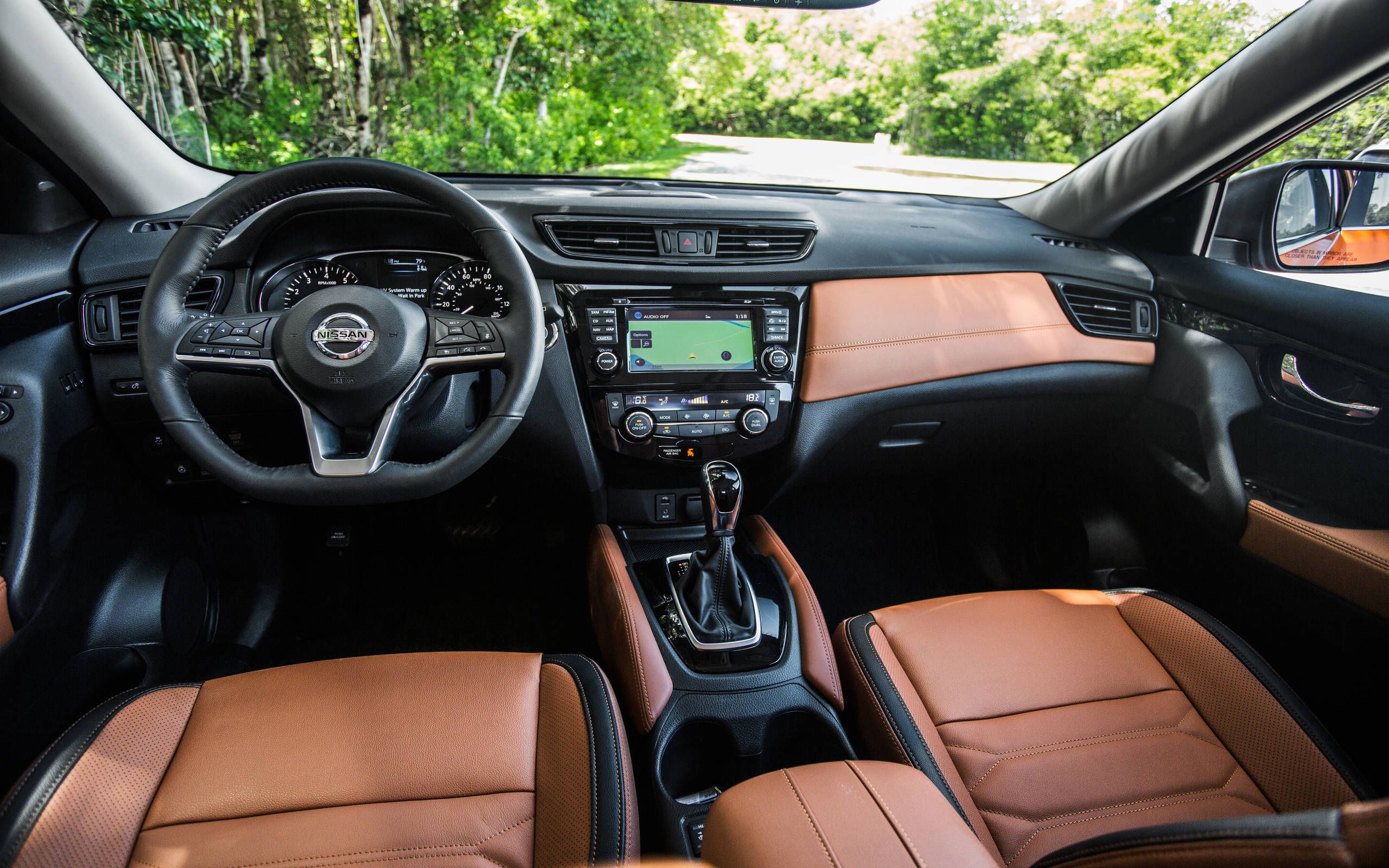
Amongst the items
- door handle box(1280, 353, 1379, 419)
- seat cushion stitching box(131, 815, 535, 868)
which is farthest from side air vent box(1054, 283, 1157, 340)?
seat cushion stitching box(131, 815, 535, 868)

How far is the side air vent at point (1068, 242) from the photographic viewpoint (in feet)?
7.25

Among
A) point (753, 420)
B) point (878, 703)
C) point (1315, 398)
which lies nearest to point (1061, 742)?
point (878, 703)

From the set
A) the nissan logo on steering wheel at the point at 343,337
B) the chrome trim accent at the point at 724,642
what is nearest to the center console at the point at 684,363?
the chrome trim accent at the point at 724,642

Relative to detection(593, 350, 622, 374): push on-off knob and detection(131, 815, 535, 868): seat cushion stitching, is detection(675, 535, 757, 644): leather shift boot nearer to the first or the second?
detection(593, 350, 622, 374): push on-off knob

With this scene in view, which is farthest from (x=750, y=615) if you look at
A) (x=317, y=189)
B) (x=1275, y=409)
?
(x=1275, y=409)

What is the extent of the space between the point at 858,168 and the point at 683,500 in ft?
4.16

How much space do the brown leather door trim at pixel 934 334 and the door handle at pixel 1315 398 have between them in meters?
0.39

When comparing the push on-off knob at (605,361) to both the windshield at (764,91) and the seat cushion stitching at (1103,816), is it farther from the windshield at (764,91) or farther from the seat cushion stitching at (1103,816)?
the seat cushion stitching at (1103,816)

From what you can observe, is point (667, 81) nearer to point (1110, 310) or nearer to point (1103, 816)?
point (1110, 310)

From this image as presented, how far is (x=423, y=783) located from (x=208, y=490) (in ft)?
4.19

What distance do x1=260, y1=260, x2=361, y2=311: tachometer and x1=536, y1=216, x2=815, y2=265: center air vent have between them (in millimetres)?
489

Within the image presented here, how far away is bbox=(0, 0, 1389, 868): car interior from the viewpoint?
1.15 metres

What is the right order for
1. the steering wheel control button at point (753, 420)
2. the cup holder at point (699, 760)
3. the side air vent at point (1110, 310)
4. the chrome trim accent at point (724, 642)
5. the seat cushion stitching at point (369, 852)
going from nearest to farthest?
the seat cushion stitching at point (369, 852)
the cup holder at point (699, 760)
the chrome trim accent at point (724, 642)
the steering wheel control button at point (753, 420)
the side air vent at point (1110, 310)

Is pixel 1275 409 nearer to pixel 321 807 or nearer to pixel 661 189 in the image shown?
pixel 661 189
